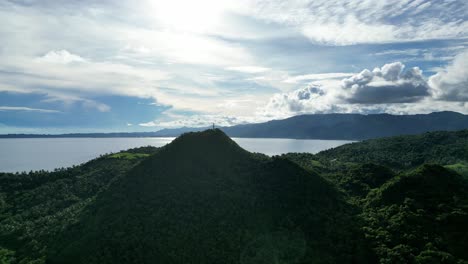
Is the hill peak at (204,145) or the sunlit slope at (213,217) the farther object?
the hill peak at (204,145)

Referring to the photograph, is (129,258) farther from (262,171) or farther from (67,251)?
(262,171)

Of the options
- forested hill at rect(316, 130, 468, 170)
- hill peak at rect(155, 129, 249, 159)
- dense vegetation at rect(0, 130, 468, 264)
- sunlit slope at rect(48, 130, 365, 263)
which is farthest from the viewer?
forested hill at rect(316, 130, 468, 170)

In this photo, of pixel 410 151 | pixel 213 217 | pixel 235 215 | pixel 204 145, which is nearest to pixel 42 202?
pixel 204 145

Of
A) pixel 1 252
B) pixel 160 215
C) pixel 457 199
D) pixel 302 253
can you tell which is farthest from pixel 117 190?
pixel 457 199

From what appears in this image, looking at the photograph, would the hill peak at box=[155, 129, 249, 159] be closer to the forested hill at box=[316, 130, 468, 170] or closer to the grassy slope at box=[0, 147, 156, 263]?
the grassy slope at box=[0, 147, 156, 263]

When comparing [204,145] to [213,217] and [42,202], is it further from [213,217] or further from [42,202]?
[42,202]

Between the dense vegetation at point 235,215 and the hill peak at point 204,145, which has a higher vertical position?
the hill peak at point 204,145

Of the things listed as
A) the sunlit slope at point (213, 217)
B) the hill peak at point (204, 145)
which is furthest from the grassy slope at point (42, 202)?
the hill peak at point (204, 145)

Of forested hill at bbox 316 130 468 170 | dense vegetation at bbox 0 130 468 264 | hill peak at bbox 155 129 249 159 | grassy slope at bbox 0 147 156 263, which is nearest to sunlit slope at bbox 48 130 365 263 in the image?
dense vegetation at bbox 0 130 468 264

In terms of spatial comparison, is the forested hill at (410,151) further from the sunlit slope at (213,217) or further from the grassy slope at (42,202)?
the grassy slope at (42,202)
